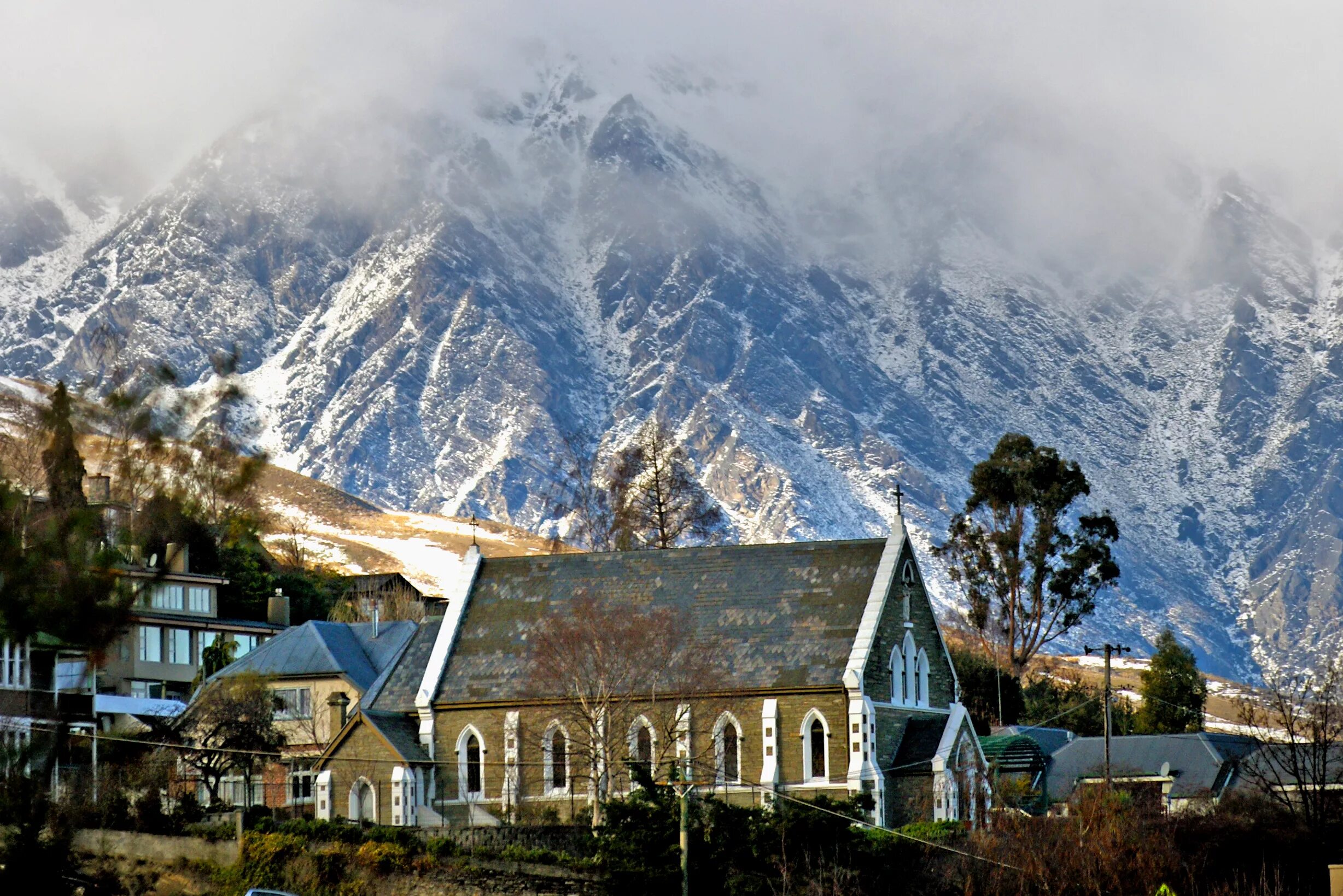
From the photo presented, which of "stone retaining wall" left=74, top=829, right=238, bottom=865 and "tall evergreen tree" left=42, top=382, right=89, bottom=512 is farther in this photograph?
"stone retaining wall" left=74, top=829, right=238, bottom=865

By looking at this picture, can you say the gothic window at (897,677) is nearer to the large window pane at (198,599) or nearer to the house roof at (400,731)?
→ the house roof at (400,731)

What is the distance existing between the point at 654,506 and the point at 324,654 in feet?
78.7

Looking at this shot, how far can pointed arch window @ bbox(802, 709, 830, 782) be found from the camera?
7212cm

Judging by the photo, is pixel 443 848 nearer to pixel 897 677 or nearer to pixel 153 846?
pixel 153 846

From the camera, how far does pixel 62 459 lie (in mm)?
32656

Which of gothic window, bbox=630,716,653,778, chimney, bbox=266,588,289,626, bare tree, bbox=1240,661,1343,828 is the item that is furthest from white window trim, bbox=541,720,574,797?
chimney, bbox=266,588,289,626

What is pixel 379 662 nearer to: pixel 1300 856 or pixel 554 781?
pixel 554 781

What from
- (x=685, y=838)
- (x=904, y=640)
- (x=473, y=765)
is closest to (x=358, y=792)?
(x=473, y=765)

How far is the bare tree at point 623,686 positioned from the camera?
2876 inches

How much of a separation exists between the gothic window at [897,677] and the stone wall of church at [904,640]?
0.58ft

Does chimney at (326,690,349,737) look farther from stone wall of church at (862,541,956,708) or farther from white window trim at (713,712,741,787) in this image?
stone wall of church at (862,541,956,708)

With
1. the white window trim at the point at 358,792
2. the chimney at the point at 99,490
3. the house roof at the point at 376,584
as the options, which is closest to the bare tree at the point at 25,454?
the chimney at the point at 99,490

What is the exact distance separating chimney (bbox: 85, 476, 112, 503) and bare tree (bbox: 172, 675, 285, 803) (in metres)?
30.2

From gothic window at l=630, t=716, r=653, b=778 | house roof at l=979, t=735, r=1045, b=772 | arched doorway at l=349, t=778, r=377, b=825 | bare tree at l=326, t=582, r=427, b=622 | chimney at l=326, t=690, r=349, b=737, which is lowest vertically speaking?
arched doorway at l=349, t=778, r=377, b=825
